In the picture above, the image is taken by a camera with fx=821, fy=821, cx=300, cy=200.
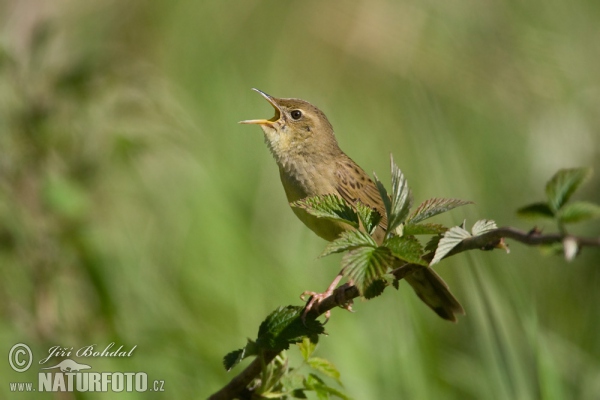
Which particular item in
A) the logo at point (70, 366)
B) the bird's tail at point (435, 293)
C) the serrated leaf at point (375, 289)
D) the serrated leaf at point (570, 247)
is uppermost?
the logo at point (70, 366)

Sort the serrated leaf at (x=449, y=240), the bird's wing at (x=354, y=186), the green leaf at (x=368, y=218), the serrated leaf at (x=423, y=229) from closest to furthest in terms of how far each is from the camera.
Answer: the serrated leaf at (x=449, y=240) → the serrated leaf at (x=423, y=229) → the green leaf at (x=368, y=218) → the bird's wing at (x=354, y=186)

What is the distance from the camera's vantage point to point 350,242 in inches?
53.5

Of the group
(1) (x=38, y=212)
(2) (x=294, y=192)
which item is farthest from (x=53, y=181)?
(2) (x=294, y=192)

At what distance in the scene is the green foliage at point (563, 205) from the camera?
102cm

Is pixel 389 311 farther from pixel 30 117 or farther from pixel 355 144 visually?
pixel 355 144

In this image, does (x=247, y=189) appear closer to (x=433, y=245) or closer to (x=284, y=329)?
(x=284, y=329)

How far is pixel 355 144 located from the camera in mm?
4797

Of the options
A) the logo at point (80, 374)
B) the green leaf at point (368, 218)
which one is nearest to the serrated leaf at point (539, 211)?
the green leaf at point (368, 218)

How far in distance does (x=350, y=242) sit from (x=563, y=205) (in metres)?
0.40

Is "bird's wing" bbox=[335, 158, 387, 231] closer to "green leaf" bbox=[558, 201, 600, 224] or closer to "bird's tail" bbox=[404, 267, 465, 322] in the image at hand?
"bird's tail" bbox=[404, 267, 465, 322]

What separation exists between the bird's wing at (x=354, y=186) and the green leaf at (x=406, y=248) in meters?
A: 1.50

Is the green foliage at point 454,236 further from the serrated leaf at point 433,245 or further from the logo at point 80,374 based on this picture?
the logo at point 80,374

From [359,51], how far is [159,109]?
11.3ft
